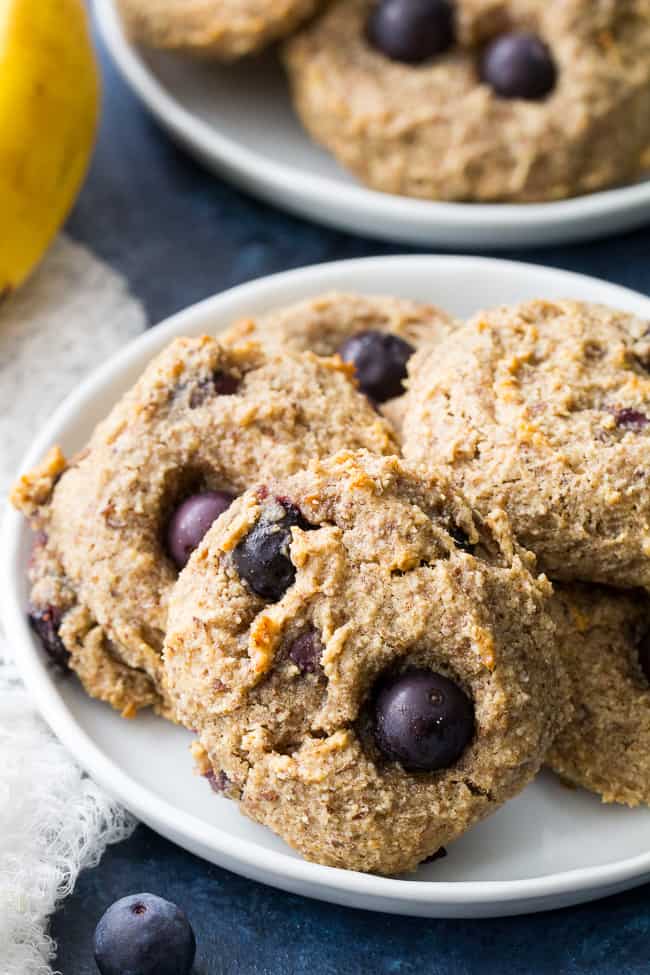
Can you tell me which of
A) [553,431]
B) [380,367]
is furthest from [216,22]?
[553,431]

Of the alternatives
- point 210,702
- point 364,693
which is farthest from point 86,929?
point 364,693

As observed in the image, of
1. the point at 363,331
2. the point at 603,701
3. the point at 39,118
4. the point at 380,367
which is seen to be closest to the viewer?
the point at 603,701

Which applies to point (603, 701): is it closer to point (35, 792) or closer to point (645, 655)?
point (645, 655)

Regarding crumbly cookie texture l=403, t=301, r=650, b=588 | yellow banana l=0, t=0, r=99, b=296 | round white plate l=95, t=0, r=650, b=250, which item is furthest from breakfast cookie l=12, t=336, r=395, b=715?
round white plate l=95, t=0, r=650, b=250

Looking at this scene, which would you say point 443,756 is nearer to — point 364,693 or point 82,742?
point 364,693

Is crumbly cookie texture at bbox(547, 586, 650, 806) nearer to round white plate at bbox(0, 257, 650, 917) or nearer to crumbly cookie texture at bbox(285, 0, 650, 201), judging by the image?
round white plate at bbox(0, 257, 650, 917)
